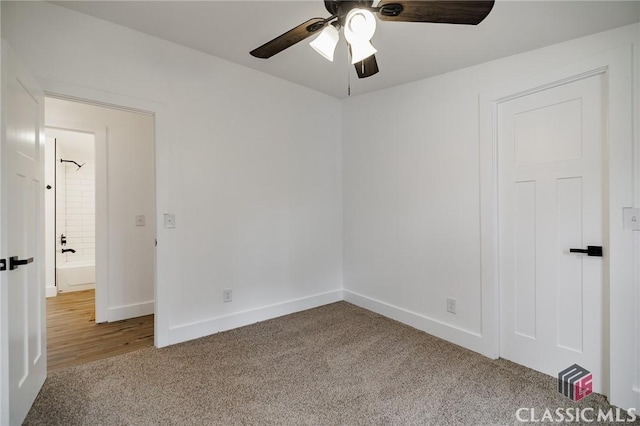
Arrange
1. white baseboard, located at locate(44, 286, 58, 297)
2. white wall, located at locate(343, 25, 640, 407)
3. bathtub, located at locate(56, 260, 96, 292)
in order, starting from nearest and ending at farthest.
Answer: white wall, located at locate(343, 25, 640, 407)
white baseboard, located at locate(44, 286, 58, 297)
bathtub, located at locate(56, 260, 96, 292)

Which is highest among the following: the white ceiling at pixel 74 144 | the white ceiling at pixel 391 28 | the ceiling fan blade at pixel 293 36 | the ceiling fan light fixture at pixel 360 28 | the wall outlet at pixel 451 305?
the white ceiling at pixel 391 28

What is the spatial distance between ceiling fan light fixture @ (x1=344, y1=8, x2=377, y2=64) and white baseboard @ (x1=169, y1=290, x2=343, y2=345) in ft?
8.33

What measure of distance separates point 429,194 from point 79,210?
5891 millimetres

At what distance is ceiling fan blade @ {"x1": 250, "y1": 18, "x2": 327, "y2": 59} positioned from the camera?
1.48m

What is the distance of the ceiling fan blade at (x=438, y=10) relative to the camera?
Result: 1218mm

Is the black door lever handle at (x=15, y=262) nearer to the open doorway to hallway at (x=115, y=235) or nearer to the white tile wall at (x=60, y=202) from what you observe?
the open doorway to hallway at (x=115, y=235)

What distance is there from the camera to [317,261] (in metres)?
3.60

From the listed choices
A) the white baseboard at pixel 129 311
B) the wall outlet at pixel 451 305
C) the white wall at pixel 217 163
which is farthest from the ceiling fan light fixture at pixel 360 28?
the white baseboard at pixel 129 311

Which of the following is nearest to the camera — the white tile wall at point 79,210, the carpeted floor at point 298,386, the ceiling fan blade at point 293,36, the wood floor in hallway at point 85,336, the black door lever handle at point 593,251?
the ceiling fan blade at point 293,36

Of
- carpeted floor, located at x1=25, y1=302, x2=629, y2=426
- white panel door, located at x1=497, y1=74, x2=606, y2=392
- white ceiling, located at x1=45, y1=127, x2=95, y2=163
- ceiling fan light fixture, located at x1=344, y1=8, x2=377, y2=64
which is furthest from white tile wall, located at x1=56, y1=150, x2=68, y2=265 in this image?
white panel door, located at x1=497, y1=74, x2=606, y2=392

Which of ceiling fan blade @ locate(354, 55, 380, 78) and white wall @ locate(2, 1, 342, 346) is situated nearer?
ceiling fan blade @ locate(354, 55, 380, 78)

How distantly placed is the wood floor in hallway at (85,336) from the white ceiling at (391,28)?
261cm

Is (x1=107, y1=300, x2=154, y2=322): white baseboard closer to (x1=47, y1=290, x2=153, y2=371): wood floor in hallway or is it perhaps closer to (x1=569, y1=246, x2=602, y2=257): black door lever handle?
(x1=47, y1=290, x2=153, y2=371): wood floor in hallway

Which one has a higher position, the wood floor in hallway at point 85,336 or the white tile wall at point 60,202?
the white tile wall at point 60,202
